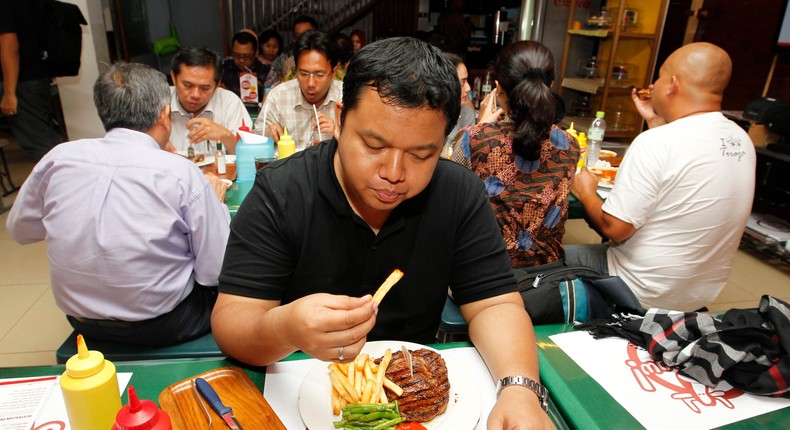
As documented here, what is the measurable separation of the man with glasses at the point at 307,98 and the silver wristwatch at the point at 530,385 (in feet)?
7.13

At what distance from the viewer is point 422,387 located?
959 millimetres

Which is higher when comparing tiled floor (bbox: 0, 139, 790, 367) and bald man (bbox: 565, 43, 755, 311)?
bald man (bbox: 565, 43, 755, 311)

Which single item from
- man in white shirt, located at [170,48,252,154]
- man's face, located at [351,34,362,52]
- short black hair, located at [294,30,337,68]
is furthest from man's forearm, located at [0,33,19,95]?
man's face, located at [351,34,362,52]

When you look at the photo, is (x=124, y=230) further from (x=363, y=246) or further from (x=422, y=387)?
(x=422, y=387)

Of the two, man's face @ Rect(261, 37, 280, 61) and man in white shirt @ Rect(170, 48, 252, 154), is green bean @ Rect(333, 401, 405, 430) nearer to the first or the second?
man in white shirt @ Rect(170, 48, 252, 154)

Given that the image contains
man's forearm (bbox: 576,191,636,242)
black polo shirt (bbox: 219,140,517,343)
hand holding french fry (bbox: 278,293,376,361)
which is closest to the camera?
hand holding french fry (bbox: 278,293,376,361)

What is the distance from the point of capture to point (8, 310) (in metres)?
2.88

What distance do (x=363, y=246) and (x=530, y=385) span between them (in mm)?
523

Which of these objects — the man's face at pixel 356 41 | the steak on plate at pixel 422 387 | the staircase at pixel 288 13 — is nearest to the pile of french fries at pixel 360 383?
the steak on plate at pixel 422 387

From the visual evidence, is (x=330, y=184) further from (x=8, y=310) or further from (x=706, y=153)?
(x=8, y=310)

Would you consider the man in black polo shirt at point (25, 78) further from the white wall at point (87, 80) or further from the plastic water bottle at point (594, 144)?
the plastic water bottle at point (594, 144)

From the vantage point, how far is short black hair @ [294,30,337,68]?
3105mm

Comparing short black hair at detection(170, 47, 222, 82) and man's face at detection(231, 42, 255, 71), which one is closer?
short black hair at detection(170, 47, 222, 82)

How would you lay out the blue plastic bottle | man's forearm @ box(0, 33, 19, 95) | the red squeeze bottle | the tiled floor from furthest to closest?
man's forearm @ box(0, 33, 19, 95) → the tiled floor → the blue plastic bottle → the red squeeze bottle
